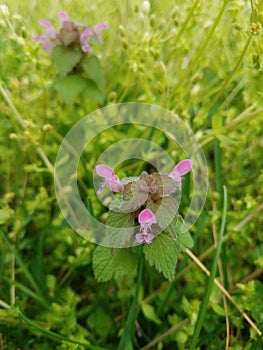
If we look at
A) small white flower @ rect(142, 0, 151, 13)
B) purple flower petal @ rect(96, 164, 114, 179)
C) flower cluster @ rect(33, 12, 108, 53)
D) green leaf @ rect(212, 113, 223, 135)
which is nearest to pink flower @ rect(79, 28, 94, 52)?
flower cluster @ rect(33, 12, 108, 53)

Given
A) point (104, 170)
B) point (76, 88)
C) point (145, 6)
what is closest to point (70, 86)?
point (76, 88)

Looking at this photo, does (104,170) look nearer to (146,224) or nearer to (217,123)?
(146,224)

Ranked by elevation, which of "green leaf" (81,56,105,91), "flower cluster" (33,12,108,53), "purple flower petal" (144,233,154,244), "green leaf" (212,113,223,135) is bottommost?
"purple flower petal" (144,233,154,244)

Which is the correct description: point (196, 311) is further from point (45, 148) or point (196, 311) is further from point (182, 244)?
point (45, 148)

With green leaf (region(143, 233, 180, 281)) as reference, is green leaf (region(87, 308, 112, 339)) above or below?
below

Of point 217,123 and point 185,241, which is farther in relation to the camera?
point 217,123

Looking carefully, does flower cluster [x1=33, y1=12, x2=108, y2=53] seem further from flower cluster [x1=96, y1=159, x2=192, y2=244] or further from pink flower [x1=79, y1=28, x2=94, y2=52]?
A: flower cluster [x1=96, y1=159, x2=192, y2=244]
